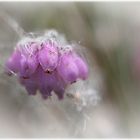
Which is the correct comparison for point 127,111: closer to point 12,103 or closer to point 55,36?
point 12,103

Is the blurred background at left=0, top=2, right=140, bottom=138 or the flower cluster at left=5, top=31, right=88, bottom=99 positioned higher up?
the blurred background at left=0, top=2, right=140, bottom=138

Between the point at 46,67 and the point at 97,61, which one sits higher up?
the point at 97,61

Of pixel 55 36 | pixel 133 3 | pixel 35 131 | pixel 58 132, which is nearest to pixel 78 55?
pixel 55 36

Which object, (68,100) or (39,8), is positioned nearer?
(68,100)

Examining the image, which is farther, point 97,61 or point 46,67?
point 97,61

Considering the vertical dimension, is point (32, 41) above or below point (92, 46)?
below

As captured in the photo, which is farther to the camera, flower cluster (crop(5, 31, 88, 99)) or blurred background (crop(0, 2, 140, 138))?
blurred background (crop(0, 2, 140, 138))
